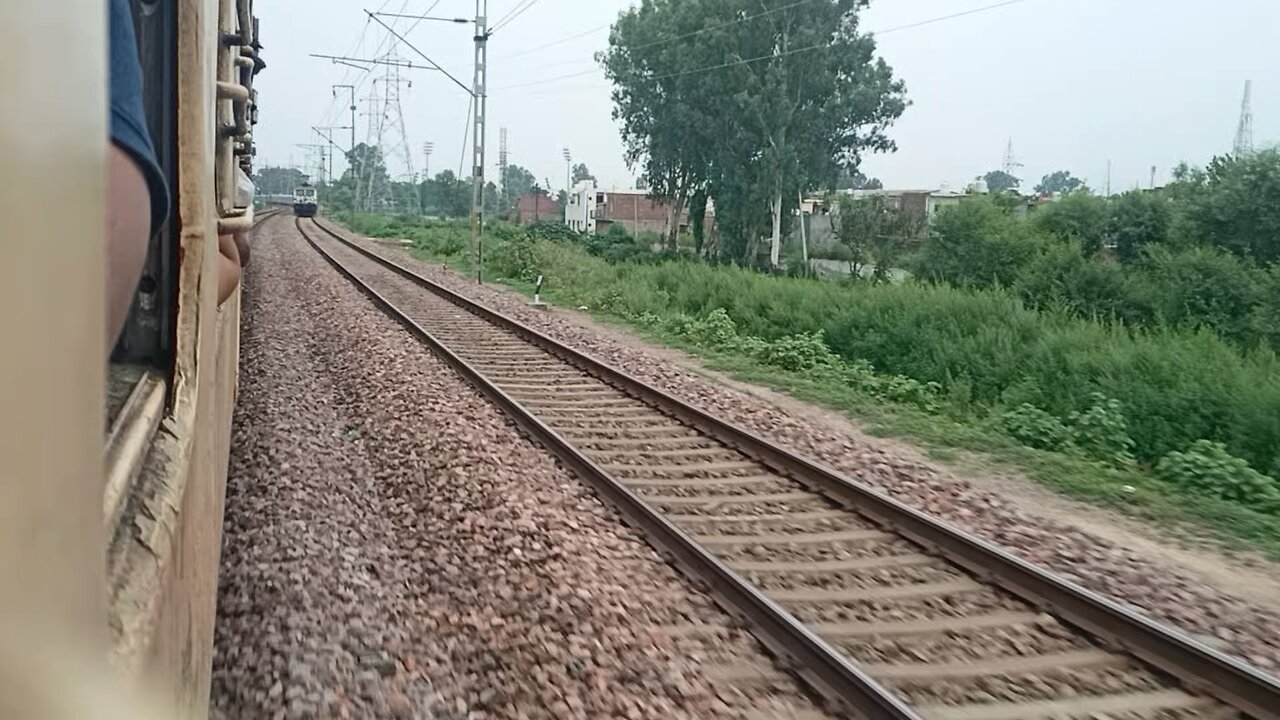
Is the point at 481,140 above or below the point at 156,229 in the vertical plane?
above

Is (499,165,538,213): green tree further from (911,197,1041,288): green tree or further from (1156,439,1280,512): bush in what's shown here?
(1156,439,1280,512): bush

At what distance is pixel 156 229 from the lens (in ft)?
5.87

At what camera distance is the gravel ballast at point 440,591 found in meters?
4.08

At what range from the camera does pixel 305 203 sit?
68.8m

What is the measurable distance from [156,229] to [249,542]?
4271 mm

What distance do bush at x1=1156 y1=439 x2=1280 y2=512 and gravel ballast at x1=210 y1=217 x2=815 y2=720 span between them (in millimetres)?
5100

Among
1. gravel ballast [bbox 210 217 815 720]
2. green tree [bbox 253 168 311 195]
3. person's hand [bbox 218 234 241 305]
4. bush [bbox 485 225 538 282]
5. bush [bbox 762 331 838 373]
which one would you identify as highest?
green tree [bbox 253 168 311 195]

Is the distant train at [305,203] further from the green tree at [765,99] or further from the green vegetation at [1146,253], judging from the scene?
the green vegetation at [1146,253]

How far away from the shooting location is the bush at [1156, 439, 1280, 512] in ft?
26.5

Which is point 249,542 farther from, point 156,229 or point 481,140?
point 481,140

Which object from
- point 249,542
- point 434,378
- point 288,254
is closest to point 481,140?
point 288,254

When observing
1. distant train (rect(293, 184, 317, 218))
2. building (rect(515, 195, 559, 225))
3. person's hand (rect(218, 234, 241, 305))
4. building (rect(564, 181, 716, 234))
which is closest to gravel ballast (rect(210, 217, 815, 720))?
person's hand (rect(218, 234, 241, 305))

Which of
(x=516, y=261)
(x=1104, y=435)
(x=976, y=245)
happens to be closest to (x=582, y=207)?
(x=976, y=245)

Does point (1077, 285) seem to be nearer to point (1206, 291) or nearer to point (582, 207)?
point (1206, 291)
